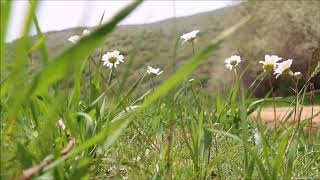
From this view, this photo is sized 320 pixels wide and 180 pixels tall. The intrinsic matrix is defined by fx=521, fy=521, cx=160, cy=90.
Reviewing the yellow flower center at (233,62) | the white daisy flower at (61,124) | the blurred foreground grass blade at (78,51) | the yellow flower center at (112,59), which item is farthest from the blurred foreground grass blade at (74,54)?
the yellow flower center at (233,62)

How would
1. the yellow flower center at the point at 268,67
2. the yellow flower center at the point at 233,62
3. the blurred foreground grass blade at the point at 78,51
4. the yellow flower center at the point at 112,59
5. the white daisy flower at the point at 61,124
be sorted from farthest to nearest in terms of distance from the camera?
the yellow flower center at the point at 233,62 → the yellow flower center at the point at 112,59 → the yellow flower center at the point at 268,67 → the white daisy flower at the point at 61,124 → the blurred foreground grass blade at the point at 78,51

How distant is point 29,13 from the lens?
449 millimetres

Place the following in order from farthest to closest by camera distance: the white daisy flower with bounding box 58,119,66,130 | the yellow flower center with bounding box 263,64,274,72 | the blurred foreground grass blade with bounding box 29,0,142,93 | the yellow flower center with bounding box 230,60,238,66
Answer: the yellow flower center with bounding box 230,60,238,66 < the yellow flower center with bounding box 263,64,274,72 < the white daisy flower with bounding box 58,119,66,130 < the blurred foreground grass blade with bounding box 29,0,142,93

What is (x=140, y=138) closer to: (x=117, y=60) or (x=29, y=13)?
(x=117, y=60)

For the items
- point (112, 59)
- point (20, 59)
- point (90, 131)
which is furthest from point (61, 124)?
point (112, 59)

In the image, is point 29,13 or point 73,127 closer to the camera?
point 29,13

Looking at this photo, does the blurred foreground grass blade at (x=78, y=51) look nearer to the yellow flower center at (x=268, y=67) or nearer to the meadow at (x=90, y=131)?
the meadow at (x=90, y=131)

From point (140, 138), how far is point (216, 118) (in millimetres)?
772

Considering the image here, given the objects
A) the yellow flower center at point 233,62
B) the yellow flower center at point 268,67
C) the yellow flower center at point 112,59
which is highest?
the yellow flower center at point 268,67

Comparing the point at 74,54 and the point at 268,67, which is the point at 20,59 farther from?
the point at 268,67

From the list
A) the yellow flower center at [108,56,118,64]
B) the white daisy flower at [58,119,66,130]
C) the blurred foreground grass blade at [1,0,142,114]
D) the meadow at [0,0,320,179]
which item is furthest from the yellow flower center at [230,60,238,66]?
the blurred foreground grass blade at [1,0,142,114]

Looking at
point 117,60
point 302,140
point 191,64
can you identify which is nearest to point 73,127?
point 191,64

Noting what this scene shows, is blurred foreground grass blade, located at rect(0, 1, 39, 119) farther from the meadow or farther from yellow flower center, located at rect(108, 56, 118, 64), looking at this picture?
yellow flower center, located at rect(108, 56, 118, 64)

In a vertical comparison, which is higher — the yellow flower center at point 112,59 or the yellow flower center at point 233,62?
the yellow flower center at point 112,59
